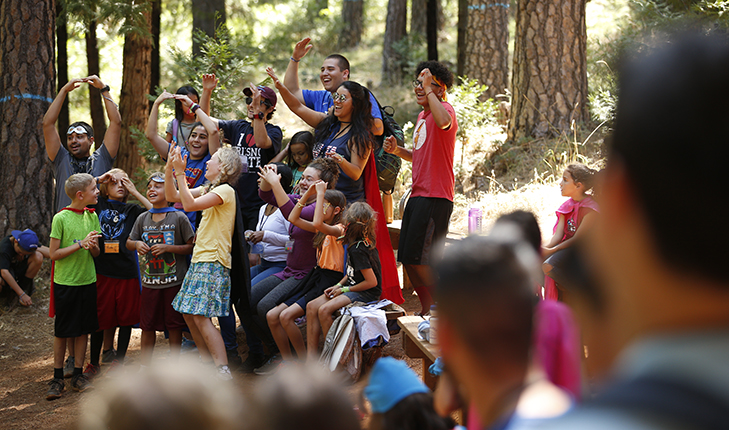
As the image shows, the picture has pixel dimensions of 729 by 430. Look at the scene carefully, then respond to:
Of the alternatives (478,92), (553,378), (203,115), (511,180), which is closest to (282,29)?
(478,92)

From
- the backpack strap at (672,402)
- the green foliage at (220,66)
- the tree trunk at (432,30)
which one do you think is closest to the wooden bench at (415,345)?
the backpack strap at (672,402)

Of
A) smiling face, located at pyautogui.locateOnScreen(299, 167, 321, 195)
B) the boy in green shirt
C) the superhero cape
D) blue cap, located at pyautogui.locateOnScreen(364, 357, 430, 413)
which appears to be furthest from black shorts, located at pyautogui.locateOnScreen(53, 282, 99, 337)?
blue cap, located at pyautogui.locateOnScreen(364, 357, 430, 413)

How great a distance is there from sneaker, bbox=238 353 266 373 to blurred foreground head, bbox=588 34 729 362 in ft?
15.4

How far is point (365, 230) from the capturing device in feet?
15.0

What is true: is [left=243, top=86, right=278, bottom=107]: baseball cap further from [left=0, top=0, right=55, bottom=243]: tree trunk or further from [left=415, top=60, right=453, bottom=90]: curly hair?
[left=0, top=0, right=55, bottom=243]: tree trunk

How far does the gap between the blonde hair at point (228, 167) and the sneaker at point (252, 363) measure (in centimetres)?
157

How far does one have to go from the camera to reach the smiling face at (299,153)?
5.55 metres

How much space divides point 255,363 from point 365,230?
63.7 inches

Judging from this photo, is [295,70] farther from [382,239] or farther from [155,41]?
[155,41]

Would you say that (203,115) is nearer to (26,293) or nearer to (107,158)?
(107,158)

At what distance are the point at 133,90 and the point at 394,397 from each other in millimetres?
9174

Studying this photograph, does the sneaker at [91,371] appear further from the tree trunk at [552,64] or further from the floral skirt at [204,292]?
the tree trunk at [552,64]

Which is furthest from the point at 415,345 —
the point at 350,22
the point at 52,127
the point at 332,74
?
the point at 350,22

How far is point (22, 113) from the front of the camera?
7.22m
